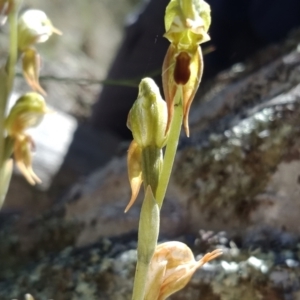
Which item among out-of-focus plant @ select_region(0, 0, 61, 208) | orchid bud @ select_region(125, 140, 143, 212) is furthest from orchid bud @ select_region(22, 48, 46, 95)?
orchid bud @ select_region(125, 140, 143, 212)

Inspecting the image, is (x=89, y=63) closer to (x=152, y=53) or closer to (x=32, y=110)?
(x=152, y=53)

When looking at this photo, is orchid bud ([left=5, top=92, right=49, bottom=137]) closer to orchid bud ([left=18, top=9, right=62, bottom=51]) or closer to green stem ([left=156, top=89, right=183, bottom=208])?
orchid bud ([left=18, top=9, right=62, bottom=51])

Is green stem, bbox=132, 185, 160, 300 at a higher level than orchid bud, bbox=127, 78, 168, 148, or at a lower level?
lower

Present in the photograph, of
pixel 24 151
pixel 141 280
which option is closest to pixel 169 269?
pixel 141 280

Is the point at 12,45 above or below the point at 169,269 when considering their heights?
above

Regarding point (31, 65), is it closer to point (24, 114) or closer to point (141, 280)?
point (24, 114)

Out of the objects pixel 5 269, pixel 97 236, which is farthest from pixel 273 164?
pixel 5 269

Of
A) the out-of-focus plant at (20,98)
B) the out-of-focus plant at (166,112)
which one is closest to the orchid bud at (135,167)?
the out-of-focus plant at (166,112)
